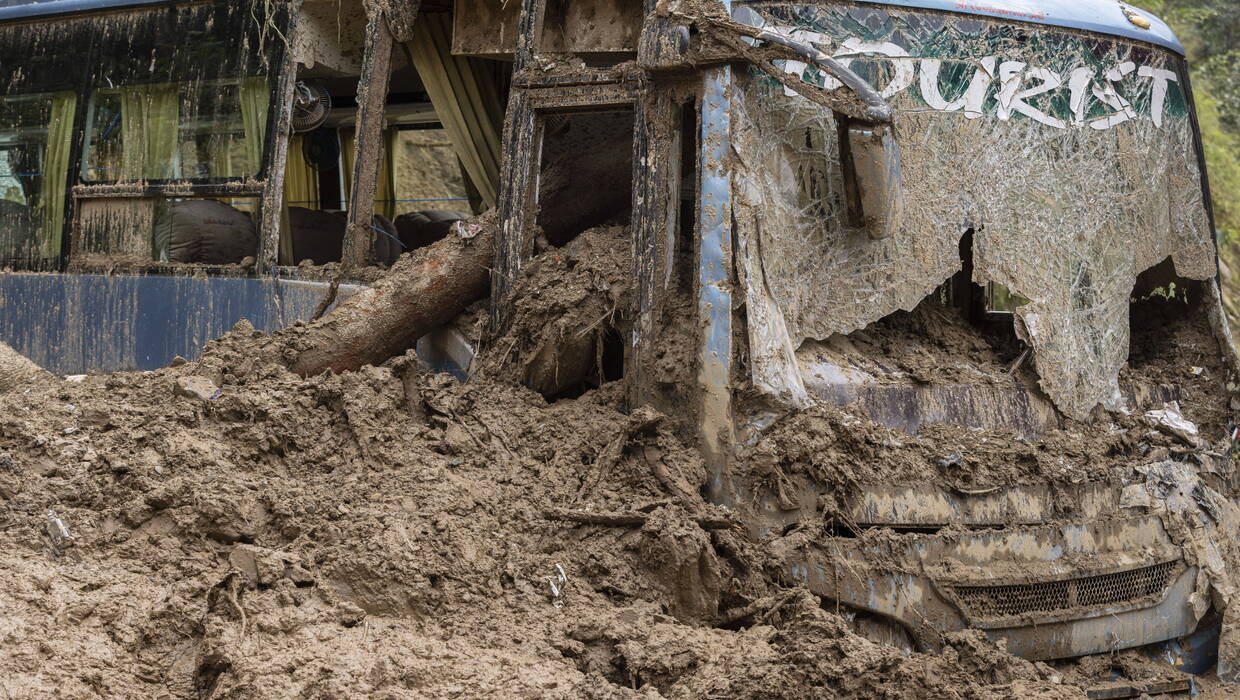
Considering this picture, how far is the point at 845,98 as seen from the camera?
13.0ft

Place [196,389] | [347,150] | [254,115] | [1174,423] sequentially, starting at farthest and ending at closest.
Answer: [347,150], [254,115], [1174,423], [196,389]

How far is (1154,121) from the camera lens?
4816 millimetres

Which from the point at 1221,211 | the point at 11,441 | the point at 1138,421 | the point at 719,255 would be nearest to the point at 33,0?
the point at 11,441

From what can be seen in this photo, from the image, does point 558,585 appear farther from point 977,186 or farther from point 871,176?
point 977,186

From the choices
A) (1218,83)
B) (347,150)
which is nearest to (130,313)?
(347,150)

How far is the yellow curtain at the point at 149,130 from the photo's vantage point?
577 cm

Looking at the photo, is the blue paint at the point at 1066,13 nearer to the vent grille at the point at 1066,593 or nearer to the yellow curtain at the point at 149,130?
the vent grille at the point at 1066,593

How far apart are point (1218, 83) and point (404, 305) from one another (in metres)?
14.1

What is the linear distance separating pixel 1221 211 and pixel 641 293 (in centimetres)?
1117

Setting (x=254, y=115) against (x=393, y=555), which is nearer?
(x=393, y=555)

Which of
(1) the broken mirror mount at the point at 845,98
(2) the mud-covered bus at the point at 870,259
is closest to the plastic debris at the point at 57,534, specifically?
(2) the mud-covered bus at the point at 870,259

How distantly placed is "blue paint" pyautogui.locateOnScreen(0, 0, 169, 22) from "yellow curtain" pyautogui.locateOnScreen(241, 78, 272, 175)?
691 mm

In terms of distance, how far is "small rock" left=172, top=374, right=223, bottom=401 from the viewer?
4195 millimetres

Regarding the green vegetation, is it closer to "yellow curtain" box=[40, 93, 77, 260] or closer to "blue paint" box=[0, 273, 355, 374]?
"blue paint" box=[0, 273, 355, 374]
